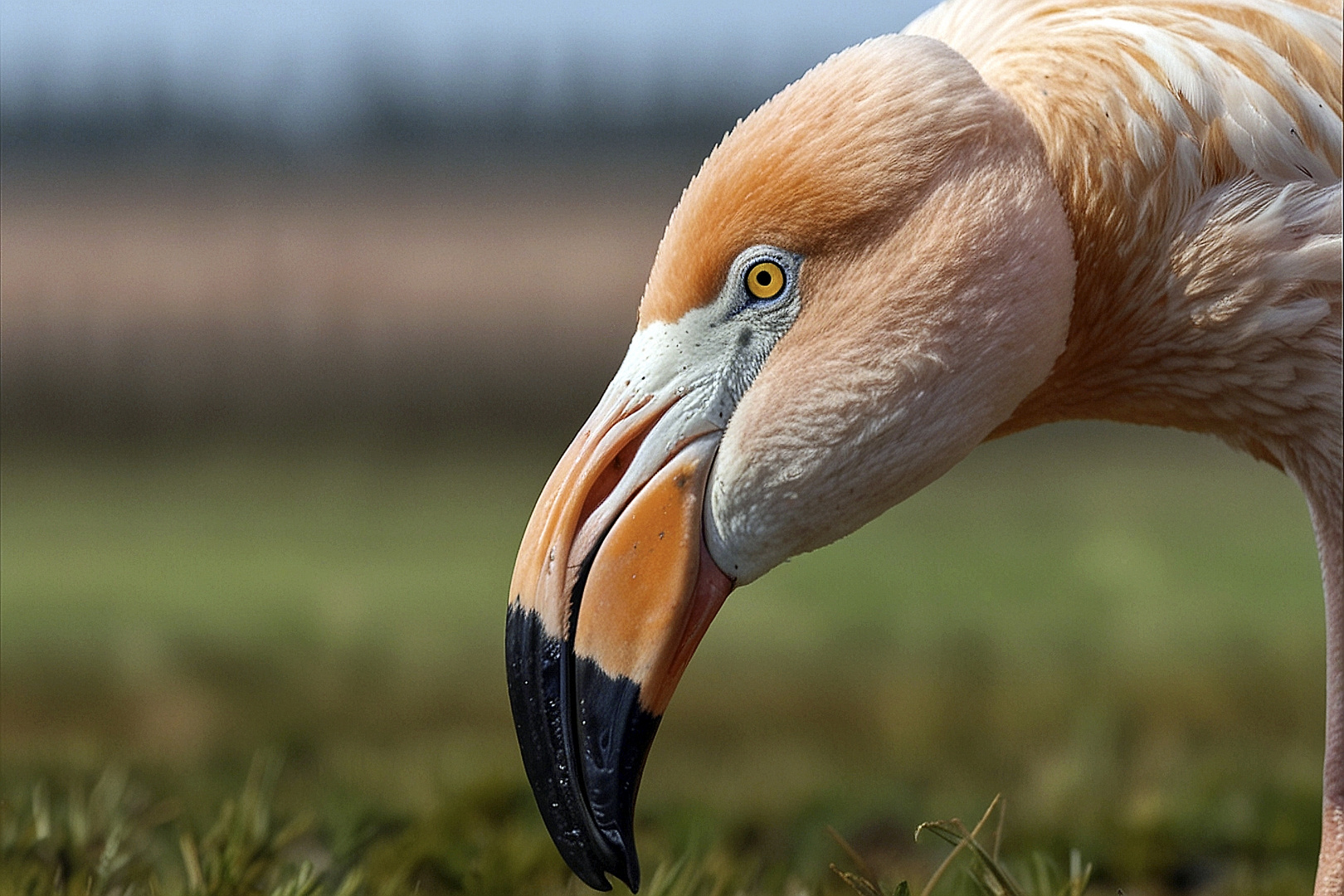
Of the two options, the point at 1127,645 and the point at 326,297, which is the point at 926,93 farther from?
the point at 326,297

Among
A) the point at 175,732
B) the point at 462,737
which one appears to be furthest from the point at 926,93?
the point at 175,732

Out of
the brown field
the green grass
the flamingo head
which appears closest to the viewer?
the flamingo head

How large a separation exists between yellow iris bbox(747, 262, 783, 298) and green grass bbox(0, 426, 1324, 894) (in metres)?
0.93

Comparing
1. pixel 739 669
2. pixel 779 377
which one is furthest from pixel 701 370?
pixel 739 669

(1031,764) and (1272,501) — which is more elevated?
(1031,764)

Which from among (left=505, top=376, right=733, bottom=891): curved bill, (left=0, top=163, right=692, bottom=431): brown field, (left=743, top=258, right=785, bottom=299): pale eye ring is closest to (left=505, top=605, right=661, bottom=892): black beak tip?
(left=505, top=376, right=733, bottom=891): curved bill

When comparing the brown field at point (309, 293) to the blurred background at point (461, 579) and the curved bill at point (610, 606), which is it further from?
the curved bill at point (610, 606)

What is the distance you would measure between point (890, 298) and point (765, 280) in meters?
0.13

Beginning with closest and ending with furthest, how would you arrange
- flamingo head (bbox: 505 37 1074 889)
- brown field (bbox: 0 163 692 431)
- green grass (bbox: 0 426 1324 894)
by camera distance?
flamingo head (bbox: 505 37 1074 889)
green grass (bbox: 0 426 1324 894)
brown field (bbox: 0 163 692 431)

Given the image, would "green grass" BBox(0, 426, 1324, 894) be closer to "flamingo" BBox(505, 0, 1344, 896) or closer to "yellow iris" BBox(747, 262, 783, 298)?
"flamingo" BBox(505, 0, 1344, 896)

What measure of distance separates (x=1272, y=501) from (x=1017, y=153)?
286 inches

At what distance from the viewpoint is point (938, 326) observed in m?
1.29

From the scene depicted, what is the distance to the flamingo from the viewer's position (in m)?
1.29

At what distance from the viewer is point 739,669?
15.4 feet
